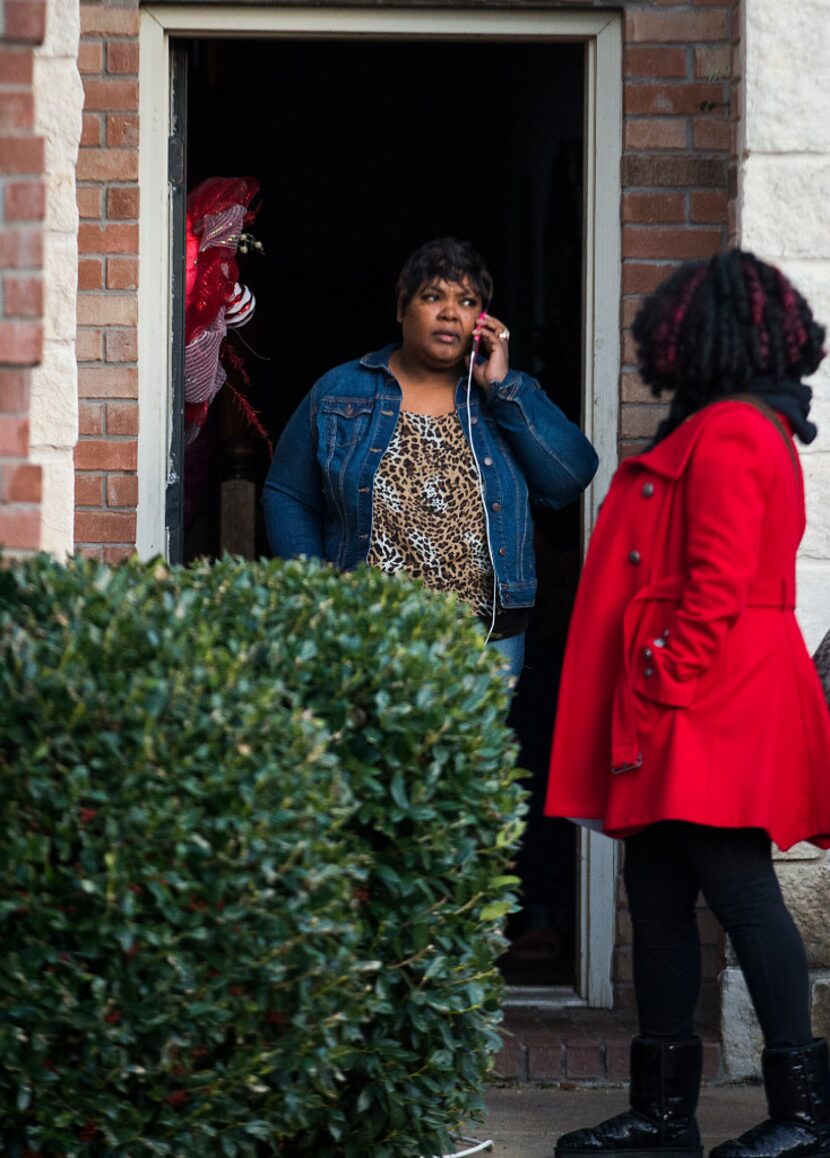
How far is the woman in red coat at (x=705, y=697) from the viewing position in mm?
3656

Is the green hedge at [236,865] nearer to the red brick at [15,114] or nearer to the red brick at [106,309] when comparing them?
the red brick at [15,114]

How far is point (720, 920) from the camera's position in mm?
3805

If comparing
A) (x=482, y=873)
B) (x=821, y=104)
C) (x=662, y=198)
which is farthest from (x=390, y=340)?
(x=482, y=873)

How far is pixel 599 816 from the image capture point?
3918 millimetres

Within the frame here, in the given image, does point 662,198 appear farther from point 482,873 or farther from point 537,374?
point 482,873

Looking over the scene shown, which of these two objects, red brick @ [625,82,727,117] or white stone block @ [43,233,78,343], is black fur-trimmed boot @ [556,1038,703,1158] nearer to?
white stone block @ [43,233,78,343]

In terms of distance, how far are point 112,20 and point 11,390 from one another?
169 centimetres

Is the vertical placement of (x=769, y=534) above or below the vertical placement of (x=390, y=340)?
below

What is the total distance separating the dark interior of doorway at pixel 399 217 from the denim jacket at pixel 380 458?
0.95m

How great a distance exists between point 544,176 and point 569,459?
2.06 m

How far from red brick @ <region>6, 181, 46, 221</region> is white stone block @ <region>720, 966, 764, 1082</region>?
8.56ft

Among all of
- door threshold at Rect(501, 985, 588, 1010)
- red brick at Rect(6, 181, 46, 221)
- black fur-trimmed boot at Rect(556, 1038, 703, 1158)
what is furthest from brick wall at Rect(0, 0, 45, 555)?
door threshold at Rect(501, 985, 588, 1010)

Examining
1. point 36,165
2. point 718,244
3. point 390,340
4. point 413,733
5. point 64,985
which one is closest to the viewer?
point 64,985

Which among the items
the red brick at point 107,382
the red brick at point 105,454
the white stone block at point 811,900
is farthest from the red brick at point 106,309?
the white stone block at point 811,900
